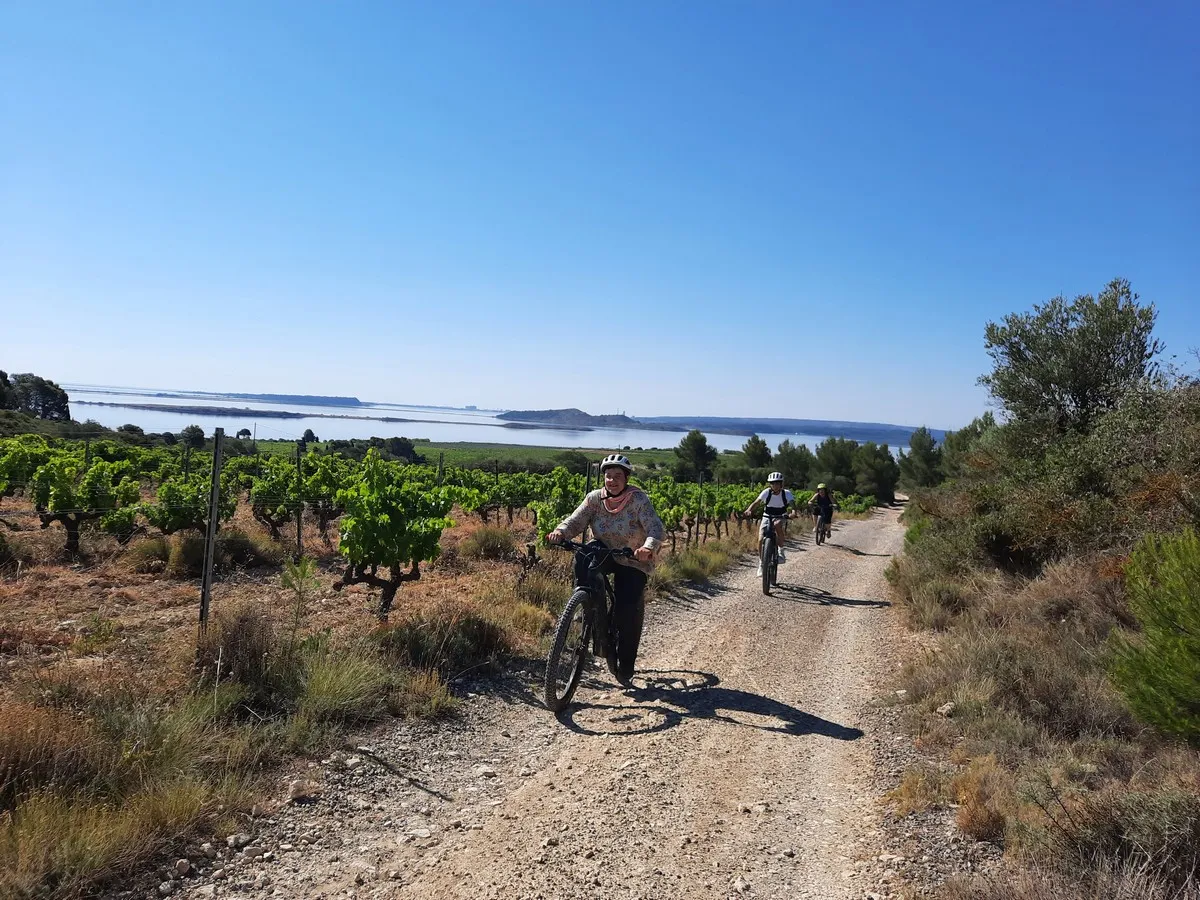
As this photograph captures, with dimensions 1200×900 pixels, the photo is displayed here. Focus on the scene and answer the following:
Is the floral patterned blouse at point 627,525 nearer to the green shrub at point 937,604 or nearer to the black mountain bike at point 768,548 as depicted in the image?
the green shrub at point 937,604

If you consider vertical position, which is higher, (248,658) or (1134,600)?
(1134,600)

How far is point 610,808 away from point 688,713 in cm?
192

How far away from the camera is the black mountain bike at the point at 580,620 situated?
19.0ft

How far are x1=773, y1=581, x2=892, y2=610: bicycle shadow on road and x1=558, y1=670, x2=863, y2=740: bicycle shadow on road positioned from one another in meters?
5.82

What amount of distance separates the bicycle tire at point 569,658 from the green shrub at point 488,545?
356 inches

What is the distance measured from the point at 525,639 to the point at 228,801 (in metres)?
4.02

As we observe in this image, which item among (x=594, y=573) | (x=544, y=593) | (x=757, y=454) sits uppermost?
(x=757, y=454)

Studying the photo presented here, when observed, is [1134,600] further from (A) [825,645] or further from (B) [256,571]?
(B) [256,571]

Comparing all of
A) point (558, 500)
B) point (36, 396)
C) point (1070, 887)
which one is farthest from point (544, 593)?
point (36, 396)

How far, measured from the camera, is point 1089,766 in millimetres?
4500

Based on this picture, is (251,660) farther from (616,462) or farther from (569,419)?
(569,419)

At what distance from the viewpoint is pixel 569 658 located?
593 cm

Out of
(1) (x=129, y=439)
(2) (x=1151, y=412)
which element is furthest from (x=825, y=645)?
(1) (x=129, y=439)

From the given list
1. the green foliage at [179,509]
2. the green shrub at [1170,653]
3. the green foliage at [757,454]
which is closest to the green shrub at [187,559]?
the green foliage at [179,509]
